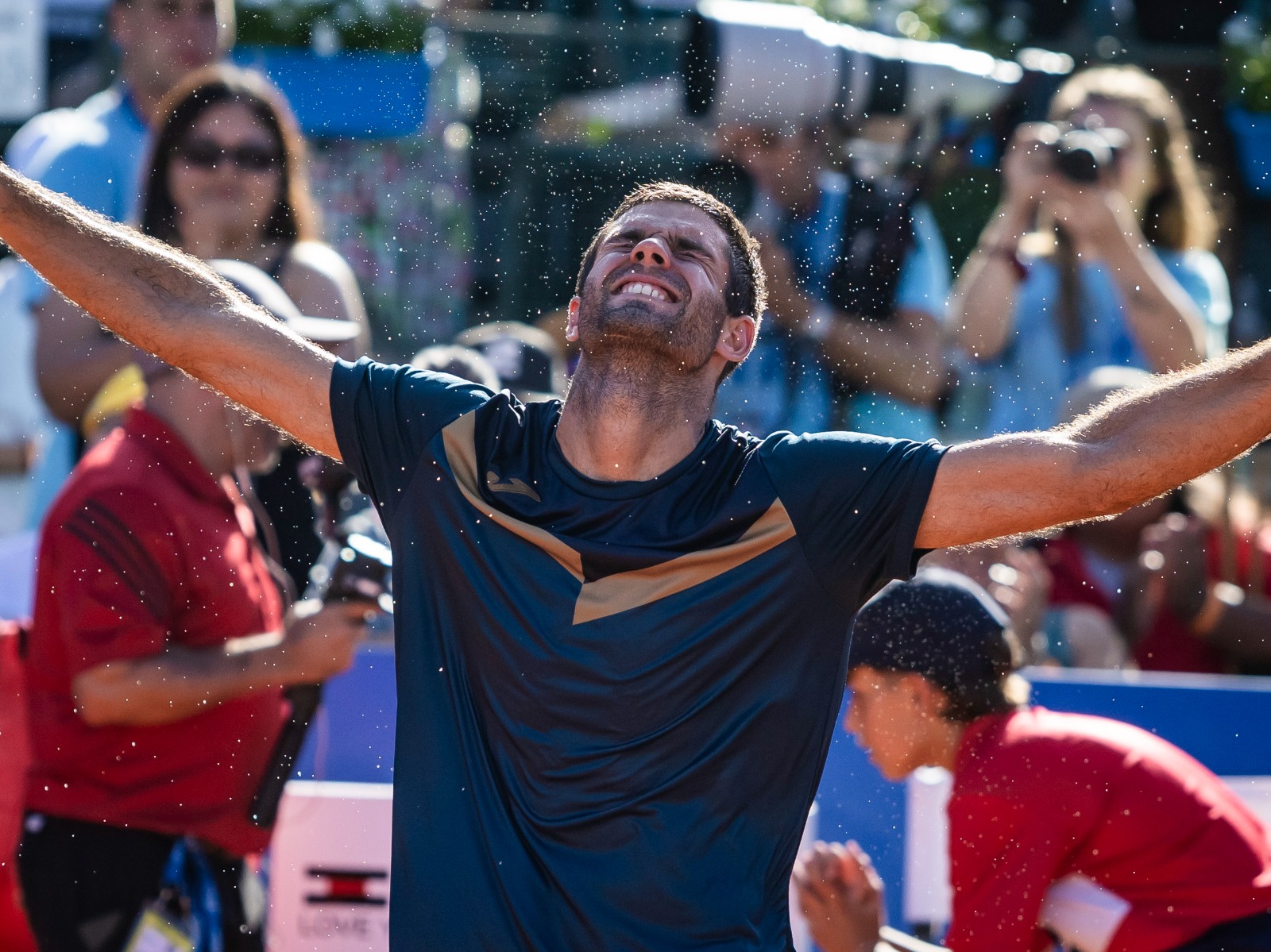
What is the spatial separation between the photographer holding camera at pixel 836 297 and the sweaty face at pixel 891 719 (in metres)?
1.28

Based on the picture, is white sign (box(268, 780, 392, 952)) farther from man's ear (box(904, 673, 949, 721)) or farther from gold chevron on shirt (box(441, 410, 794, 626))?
gold chevron on shirt (box(441, 410, 794, 626))

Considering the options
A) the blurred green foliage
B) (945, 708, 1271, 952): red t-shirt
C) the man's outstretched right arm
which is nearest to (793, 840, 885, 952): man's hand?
(945, 708, 1271, 952): red t-shirt

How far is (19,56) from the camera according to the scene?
5883 mm

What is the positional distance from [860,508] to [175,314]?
1251mm

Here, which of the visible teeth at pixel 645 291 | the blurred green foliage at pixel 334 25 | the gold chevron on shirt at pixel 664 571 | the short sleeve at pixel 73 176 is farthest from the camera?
the blurred green foliage at pixel 334 25

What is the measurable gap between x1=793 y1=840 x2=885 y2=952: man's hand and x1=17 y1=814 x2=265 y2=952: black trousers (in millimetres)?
1412

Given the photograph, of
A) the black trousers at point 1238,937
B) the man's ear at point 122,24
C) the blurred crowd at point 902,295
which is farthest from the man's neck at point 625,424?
the man's ear at point 122,24

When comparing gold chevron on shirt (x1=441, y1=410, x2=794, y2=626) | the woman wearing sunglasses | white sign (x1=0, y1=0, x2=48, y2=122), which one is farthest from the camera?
white sign (x1=0, y1=0, x2=48, y2=122)

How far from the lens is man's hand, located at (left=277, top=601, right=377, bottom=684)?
3.57 m

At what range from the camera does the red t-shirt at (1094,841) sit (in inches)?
121

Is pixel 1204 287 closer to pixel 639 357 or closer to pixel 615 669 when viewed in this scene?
pixel 639 357

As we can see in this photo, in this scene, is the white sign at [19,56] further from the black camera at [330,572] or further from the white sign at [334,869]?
the white sign at [334,869]

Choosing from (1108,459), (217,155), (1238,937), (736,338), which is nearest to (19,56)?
(217,155)

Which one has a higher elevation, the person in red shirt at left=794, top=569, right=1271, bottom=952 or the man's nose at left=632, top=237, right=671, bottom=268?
the man's nose at left=632, top=237, right=671, bottom=268
